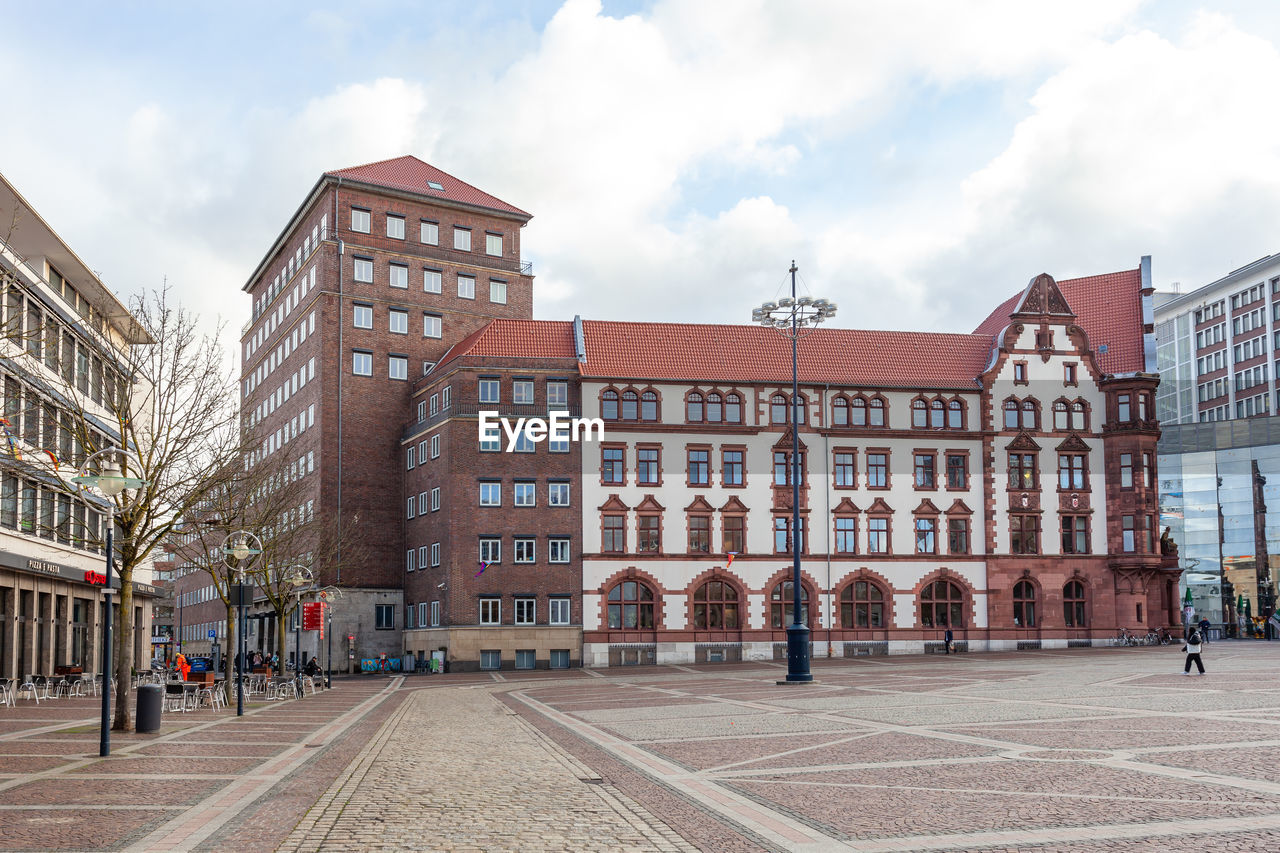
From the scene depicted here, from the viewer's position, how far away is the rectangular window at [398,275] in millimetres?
80750

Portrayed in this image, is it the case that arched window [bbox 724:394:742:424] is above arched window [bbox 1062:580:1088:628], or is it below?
above

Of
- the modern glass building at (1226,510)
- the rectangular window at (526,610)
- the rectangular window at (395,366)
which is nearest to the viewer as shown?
the rectangular window at (526,610)

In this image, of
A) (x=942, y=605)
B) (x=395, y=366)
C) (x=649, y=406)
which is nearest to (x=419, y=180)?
(x=395, y=366)

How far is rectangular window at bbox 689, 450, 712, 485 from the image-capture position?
69.9m

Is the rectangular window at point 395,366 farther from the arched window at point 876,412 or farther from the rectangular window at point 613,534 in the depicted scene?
the arched window at point 876,412

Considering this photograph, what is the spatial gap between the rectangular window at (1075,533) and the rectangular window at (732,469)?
62.8ft

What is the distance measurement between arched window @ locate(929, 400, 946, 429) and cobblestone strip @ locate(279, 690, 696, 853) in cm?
5379

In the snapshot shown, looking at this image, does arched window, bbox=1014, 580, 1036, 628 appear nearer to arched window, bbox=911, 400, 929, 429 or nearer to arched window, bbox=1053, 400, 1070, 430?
arched window, bbox=1053, 400, 1070, 430

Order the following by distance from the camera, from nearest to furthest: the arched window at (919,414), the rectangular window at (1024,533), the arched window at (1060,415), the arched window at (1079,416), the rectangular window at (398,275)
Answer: the rectangular window at (1024,533) < the arched window at (919,414) < the arched window at (1060,415) < the arched window at (1079,416) < the rectangular window at (398,275)

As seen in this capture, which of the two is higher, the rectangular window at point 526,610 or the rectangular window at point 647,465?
the rectangular window at point 647,465

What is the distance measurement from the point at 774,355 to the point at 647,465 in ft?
33.4

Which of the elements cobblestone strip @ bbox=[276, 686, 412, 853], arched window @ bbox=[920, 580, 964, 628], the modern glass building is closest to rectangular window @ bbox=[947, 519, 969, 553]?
arched window @ bbox=[920, 580, 964, 628]

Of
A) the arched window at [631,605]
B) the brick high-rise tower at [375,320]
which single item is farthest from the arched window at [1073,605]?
the brick high-rise tower at [375,320]

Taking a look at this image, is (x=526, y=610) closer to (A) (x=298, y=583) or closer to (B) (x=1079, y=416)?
(A) (x=298, y=583)
